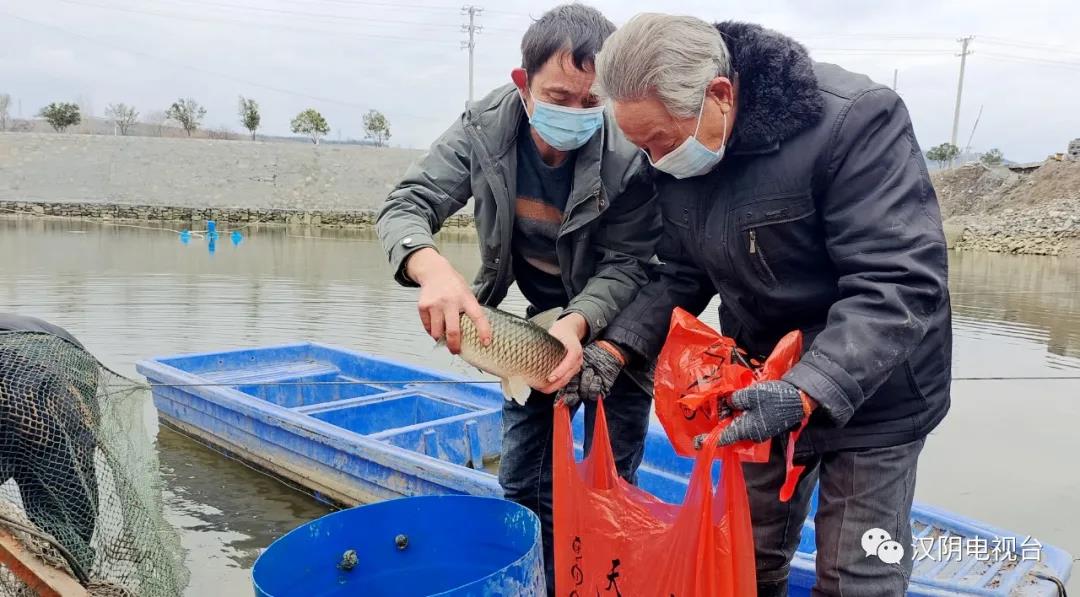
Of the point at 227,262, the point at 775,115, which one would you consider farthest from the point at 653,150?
the point at 227,262

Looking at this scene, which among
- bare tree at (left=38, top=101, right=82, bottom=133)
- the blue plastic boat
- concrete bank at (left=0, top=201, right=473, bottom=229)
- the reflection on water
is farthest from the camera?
bare tree at (left=38, top=101, right=82, bottom=133)

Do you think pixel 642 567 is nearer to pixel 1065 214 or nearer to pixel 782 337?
pixel 782 337

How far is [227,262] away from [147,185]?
1021 inches

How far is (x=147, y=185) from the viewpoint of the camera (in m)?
42.4

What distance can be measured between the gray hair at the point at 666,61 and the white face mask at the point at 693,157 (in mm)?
67

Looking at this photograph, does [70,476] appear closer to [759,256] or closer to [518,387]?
[518,387]

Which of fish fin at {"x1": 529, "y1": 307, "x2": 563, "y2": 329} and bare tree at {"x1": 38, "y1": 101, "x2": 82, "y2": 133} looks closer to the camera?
fish fin at {"x1": 529, "y1": 307, "x2": 563, "y2": 329}

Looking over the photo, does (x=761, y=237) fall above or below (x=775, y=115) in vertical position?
below

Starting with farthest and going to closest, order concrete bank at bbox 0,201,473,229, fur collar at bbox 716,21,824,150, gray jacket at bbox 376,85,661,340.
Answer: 1. concrete bank at bbox 0,201,473,229
2. gray jacket at bbox 376,85,661,340
3. fur collar at bbox 716,21,824,150

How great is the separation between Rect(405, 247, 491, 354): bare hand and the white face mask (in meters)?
0.71

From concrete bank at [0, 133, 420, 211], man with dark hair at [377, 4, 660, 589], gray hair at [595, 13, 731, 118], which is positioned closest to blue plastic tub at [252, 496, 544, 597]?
man with dark hair at [377, 4, 660, 589]

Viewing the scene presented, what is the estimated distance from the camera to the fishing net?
2.53 metres

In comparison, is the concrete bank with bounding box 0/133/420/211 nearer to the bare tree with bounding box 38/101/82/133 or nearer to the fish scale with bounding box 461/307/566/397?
the bare tree with bounding box 38/101/82/133

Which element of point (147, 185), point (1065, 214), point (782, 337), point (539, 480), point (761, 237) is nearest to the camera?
point (761, 237)
